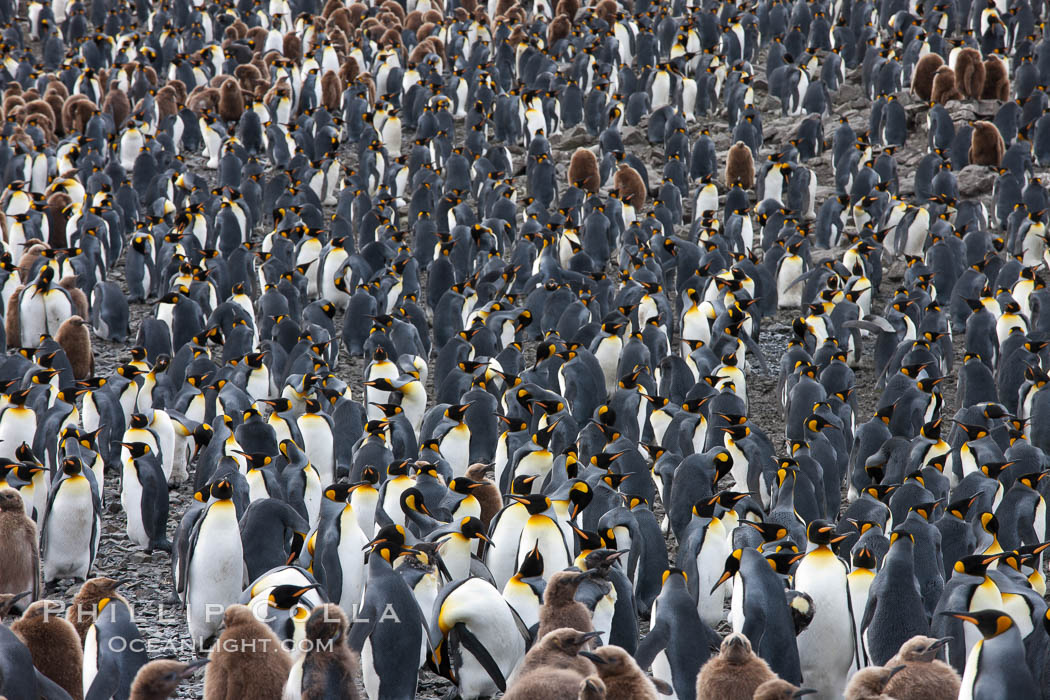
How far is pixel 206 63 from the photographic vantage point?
63.9ft

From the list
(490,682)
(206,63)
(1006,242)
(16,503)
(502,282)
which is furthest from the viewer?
(206,63)

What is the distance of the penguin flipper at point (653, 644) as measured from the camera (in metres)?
5.04

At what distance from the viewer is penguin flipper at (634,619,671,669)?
5.04 metres

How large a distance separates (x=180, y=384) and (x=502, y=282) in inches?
135

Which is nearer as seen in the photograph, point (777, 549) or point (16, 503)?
point (777, 549)

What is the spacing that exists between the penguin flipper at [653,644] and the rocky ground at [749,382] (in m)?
1.33

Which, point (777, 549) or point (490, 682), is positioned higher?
point (777, 549)

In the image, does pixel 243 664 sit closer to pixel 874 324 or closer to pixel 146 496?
pixel 146 496

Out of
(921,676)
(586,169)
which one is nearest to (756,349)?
(586,169)

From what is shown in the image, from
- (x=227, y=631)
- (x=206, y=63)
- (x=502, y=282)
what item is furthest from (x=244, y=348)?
(x=206, y=63)

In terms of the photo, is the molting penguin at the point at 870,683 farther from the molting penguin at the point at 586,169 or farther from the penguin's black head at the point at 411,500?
the molting penguin at the point at 586,169

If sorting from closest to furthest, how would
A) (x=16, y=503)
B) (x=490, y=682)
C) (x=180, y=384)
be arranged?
(x=490, y=682) < (x=16, y=503) < (x=180, y=384)

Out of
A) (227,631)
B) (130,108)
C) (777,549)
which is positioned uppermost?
(130,108)

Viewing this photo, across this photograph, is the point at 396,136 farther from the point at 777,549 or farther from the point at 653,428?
the point at 777,549
